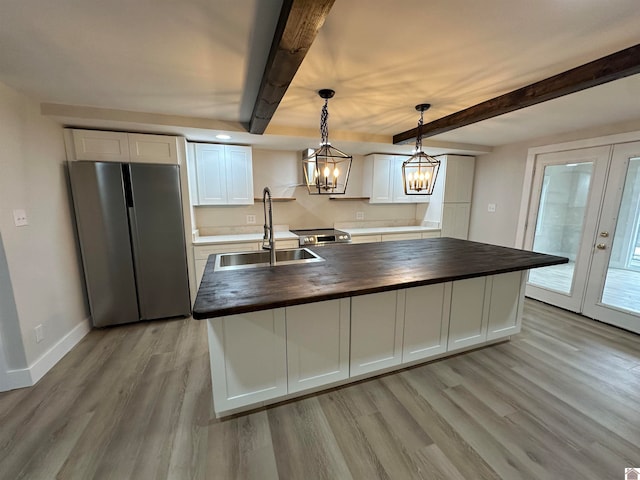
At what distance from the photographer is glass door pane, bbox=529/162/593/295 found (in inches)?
126

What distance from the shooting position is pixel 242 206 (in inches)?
152

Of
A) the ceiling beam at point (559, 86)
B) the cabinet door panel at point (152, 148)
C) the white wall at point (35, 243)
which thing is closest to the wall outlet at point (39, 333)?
the white wall at point (35, 243)

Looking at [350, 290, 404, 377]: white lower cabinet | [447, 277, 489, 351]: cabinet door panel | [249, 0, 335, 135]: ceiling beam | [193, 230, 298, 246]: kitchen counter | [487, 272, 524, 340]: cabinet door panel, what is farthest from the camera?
[193, 230, 298, 246]: kitchen counter

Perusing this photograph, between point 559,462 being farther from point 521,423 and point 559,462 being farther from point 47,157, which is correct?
point 47,157

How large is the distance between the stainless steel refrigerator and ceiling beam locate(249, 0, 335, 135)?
176cm

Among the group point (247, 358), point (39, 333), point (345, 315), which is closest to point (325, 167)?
point (345, 315)

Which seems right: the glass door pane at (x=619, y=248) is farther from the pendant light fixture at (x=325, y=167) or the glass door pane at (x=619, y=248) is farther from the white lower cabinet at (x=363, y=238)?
the pendant light fixture at (x=325, y=167)

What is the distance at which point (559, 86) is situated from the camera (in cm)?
180

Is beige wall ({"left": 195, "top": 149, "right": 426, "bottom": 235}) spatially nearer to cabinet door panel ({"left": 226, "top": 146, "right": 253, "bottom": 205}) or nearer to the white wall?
cabinet door panel ({"left": 226, "top": 146, "right": 253, "bottom": 205})

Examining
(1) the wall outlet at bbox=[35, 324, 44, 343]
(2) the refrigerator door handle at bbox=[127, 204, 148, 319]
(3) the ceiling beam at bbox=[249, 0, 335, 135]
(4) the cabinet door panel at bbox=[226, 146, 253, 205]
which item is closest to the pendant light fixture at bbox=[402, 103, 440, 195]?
(3) the ceiling beam at bbox=[249, 0, 335, 135]

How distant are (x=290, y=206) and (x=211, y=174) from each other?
1277 mm

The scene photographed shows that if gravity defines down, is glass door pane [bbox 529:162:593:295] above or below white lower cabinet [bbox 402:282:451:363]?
above

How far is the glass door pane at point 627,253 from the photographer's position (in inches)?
108

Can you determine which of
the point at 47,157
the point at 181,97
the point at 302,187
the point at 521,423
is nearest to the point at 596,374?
the point at 521,423
